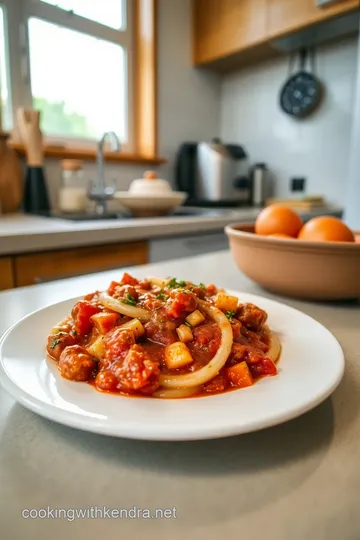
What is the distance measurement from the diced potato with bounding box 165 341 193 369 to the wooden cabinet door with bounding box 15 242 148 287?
1038 mm

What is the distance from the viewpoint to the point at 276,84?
2.77 metres

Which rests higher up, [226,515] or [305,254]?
[305,254]

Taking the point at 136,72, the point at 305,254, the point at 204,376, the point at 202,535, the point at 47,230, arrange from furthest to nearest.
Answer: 1. the point at 136,72
2. the point at 47,230
3. the point at 305,254
4. the point at 204,376
5. the point at 202,535

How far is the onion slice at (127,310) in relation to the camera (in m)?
0.48

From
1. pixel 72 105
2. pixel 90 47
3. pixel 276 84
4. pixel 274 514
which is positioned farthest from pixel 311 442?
pixel 276 84

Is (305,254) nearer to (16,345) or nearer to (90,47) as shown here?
(16,345)

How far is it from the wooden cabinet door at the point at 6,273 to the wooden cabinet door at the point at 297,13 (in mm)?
1961

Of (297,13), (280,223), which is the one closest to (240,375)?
(280,223)

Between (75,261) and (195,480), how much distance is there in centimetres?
125

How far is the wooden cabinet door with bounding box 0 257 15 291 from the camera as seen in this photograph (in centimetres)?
127

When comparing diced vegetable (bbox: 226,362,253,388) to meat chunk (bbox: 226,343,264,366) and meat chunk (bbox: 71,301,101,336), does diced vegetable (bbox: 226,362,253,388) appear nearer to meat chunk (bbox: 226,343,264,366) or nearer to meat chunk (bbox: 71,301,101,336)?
meat chunk (bbox: 226,343,264,366)

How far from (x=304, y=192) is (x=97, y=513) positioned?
9.05 ft

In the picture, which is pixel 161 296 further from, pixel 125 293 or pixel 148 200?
pixel 148 200

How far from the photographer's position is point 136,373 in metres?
0.36
